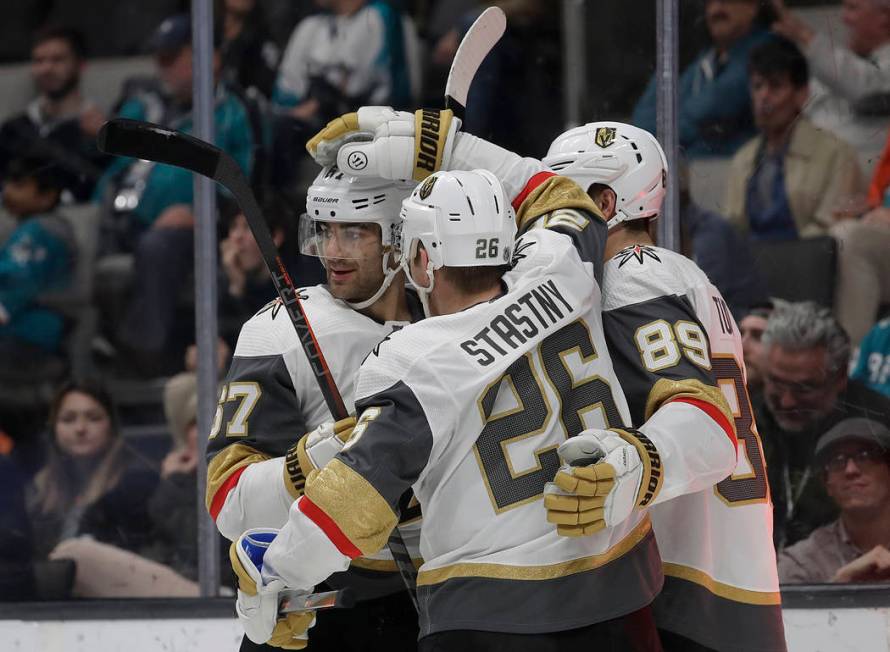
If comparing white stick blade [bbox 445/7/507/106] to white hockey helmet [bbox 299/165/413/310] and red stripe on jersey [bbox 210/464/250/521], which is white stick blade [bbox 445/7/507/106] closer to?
white hockey helmet [bbox 299/165/413/310]

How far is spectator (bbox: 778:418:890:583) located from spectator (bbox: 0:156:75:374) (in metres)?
2.29

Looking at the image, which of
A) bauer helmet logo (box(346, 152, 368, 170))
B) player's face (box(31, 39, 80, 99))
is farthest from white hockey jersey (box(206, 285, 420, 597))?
player's face (box(31, 39, 80, 99))

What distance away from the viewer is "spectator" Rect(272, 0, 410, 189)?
386cm

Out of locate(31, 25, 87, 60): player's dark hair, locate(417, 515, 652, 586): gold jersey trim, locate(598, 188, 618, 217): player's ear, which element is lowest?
locate(417, 515, 652, 586): gold jersey trim

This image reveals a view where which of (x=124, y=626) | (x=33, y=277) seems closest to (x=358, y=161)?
(x=124, y=626)

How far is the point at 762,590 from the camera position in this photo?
217 cm

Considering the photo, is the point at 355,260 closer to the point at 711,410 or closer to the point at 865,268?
the point at 711,410

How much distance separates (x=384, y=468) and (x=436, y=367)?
0.49 ft

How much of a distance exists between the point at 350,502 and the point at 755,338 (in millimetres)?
1844

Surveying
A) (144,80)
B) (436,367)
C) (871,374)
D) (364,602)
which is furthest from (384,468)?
(144,80)

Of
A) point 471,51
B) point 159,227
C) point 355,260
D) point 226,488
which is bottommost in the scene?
point 226,488

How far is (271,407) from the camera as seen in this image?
2082 millimetres

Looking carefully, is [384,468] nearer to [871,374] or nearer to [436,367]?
[436,367]

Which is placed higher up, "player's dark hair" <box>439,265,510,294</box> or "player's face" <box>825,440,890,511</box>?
"player's dark hair" <box>439,265,510,294</box>
